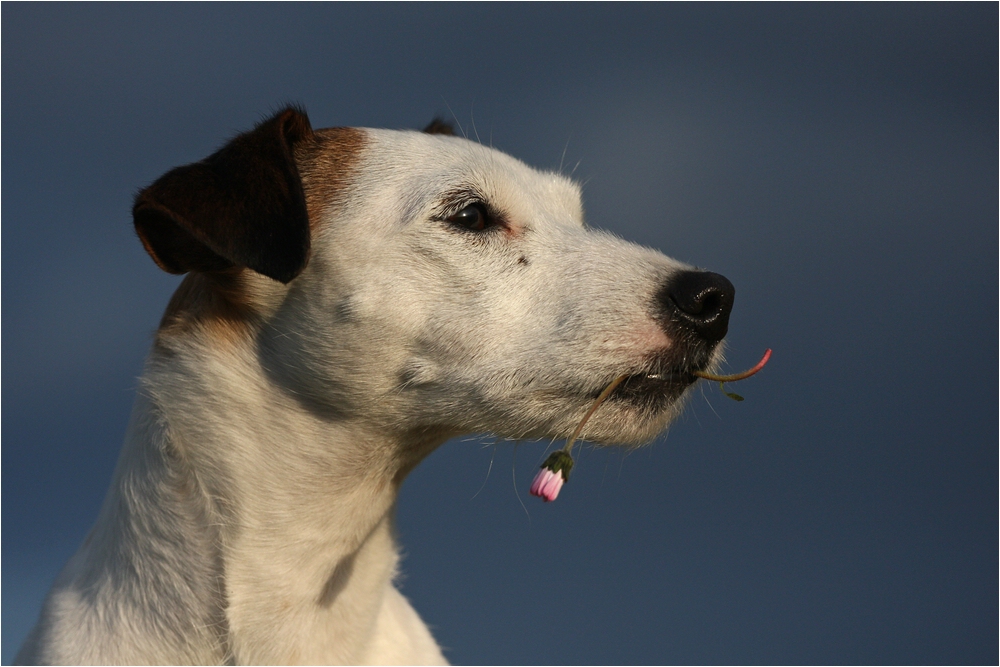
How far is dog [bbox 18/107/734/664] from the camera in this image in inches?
126

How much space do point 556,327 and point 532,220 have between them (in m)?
0.52

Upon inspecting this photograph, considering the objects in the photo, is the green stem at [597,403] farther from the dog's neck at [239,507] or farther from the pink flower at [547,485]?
the dog's neck at [239,507]

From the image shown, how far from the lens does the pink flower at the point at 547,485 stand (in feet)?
9.16

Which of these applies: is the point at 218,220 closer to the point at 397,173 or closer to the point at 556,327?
the point at 397,173

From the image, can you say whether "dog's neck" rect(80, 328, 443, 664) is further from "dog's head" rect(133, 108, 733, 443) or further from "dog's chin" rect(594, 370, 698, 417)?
"dog's chin" rect(594, 370, 698, 417)

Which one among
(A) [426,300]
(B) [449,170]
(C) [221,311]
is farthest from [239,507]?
(B) [449,170]

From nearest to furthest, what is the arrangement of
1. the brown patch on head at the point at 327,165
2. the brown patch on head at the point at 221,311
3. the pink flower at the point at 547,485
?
the pink flower at the point at 547,485 < the brown patch on head at the point at 221,311 < the brown patch on head at the point at 327,165

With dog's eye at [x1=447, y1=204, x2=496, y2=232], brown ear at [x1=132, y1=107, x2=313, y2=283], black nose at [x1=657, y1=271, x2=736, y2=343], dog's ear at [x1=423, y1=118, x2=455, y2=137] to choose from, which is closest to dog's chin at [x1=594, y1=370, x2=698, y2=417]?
black nose at [x1=657, y1=271, x2=736, y2=343]

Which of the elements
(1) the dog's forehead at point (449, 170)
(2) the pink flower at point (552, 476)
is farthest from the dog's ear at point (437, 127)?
(2) the pink flower at point (552, 476)

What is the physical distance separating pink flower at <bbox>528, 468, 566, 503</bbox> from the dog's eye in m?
1.00

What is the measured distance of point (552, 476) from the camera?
2.84 meters

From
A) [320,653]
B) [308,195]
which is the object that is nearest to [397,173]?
[308,195]

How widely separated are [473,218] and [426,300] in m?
0.39

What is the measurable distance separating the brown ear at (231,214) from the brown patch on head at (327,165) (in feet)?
0.86
